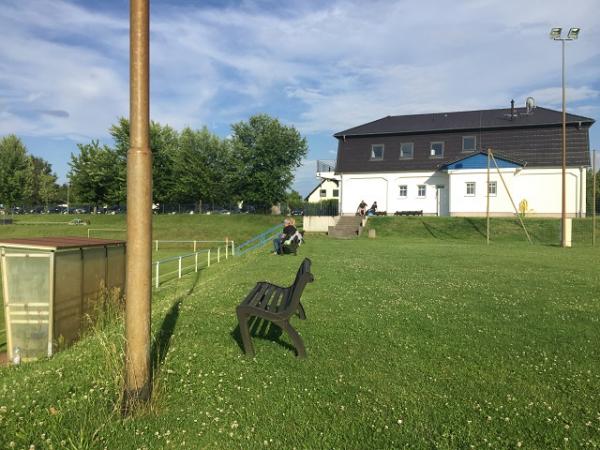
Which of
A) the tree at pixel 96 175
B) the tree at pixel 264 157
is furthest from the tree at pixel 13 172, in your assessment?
the tree at pixel 264 157

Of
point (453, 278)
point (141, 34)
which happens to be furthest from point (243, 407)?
point (453, 278)

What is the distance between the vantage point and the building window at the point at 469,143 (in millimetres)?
39438

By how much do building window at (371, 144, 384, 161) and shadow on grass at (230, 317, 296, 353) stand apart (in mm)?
37317

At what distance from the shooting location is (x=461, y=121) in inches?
1651

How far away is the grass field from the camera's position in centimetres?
337

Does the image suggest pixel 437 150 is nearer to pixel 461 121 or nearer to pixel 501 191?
pixel 461 121

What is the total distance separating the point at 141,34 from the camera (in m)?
3.57

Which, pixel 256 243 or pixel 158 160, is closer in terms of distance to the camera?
pixel 256 243

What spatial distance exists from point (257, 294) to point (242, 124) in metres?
51.8

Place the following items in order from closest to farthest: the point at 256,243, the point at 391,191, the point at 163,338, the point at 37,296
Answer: the point at 163,338
the point at 37,296
the point at 256,243
the point at 391,191

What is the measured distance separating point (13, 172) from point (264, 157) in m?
33.9

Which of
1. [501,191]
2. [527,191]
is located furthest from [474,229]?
[527,191]

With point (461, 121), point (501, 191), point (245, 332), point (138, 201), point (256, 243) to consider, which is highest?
point (461, 121)

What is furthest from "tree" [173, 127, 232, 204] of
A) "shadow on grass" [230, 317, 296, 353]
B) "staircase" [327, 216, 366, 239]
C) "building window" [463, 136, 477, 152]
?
"shadow on grass" [230, 317, 296, 353]
